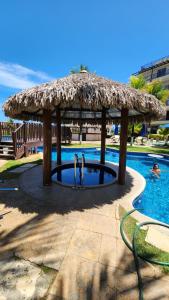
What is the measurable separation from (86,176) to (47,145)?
9.96ft

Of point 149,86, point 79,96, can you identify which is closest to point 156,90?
point 149,86

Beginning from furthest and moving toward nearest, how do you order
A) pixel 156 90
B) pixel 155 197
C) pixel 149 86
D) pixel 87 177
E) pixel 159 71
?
1. pixel 159 71
2. pixel 156 90
3. pixel 149 86
4. pixel 87 177
5. pixel 155 197

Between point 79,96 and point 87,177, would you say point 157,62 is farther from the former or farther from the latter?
point 79,96

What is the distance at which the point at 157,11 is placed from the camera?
11.1 m

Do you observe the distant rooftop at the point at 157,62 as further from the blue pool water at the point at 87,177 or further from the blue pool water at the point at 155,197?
the blue pool water at the point at 87,177

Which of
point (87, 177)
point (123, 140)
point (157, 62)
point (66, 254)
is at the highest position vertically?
point (157, 62)

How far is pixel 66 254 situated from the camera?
2.92m

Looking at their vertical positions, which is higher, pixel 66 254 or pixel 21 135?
pixel 21 135

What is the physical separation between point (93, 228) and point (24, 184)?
3433mm

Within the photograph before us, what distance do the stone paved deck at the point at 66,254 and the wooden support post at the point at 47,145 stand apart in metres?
1.10

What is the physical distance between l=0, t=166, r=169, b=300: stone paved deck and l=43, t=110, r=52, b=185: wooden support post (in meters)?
1.10

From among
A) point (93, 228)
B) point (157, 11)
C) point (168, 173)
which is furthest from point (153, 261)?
point (157, 11)

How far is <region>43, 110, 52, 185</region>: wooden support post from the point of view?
5.60 meters

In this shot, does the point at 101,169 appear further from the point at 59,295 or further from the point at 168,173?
the point at 59,295
